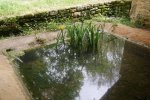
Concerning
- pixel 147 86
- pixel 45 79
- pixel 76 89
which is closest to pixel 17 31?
pixel 45 79

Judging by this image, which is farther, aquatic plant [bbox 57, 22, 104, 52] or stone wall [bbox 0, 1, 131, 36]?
stone wall [bbox 0, 1, 131, 36]

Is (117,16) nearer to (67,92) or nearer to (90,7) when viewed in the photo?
(90,7)

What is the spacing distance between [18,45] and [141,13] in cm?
445

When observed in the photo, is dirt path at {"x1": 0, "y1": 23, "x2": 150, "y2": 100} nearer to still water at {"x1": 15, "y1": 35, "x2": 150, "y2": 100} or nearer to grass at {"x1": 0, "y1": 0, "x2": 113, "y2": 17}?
still water at {"x1": 15, "y1": 35, "x2": 150, "y2": 100}

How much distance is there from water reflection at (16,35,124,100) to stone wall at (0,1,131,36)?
1941 mm

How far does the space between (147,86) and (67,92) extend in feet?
5.38

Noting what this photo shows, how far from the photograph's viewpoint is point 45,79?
582 cm

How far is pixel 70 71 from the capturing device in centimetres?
622

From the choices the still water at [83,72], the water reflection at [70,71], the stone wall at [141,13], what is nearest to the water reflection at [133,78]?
the still water at [83,72]

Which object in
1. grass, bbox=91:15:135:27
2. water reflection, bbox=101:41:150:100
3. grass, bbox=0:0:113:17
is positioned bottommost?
grass, bbox=91:15:135:27

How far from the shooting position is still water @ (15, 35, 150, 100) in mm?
5223

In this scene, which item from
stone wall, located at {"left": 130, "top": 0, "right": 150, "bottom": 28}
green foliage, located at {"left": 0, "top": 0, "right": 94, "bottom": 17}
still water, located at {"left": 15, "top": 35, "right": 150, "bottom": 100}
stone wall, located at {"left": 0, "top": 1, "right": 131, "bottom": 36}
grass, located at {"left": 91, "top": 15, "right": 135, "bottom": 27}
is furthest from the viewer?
green foliage, located at {"left": 0, "top": 0, "right": 94, "bottom": 17}

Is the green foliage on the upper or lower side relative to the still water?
upper

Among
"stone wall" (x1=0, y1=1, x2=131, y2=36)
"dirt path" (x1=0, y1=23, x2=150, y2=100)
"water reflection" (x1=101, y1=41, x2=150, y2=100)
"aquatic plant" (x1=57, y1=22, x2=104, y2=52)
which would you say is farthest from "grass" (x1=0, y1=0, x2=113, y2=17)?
"water reflection" (x1=101, y1=41, x2=150, y2=100)
